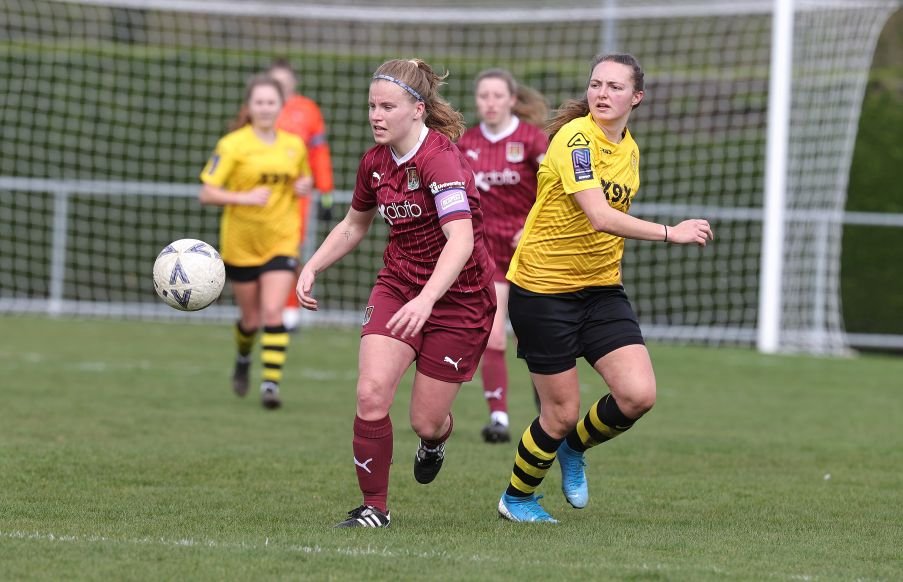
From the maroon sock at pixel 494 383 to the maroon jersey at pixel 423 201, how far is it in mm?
2744

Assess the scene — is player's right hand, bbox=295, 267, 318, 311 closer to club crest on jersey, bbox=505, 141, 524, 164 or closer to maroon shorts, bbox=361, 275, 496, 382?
maroon shorts, bbox=361, 275, 496, 382

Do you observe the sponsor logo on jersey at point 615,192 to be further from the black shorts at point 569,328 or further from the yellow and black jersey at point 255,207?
the yellow and black jersey at point 255,207

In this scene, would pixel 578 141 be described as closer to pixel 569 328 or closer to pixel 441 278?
pixel 569 328

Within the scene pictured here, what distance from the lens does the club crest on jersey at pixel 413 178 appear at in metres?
5.45

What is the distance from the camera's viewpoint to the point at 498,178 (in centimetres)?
850

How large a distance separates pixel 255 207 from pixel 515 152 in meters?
2.06

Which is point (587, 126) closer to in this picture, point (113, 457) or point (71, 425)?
point (113, 457)

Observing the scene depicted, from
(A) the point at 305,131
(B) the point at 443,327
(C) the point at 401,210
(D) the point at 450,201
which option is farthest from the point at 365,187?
(A) the point at 305,131

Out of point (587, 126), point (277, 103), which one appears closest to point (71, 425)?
point (277, 103)

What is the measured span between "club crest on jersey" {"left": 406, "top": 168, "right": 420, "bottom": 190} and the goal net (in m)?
10.9

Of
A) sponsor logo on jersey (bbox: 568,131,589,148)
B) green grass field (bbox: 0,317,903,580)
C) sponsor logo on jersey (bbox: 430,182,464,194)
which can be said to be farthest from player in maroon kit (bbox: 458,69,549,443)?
sponsor logo on jersey (bbox: 430,182,464,194)

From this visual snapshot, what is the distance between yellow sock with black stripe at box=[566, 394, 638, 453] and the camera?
5.73 m

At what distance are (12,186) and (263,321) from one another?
8131mm

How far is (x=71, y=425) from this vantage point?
329 inches
